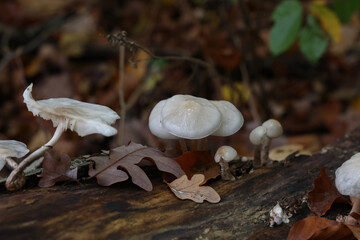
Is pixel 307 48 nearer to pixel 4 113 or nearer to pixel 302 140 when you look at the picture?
pixel 302 140

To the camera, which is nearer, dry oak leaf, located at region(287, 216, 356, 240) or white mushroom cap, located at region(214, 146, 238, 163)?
dry oak leaf, located at region(287, 216, 356, 240)

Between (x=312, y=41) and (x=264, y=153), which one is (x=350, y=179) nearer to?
(x=264, y=153)

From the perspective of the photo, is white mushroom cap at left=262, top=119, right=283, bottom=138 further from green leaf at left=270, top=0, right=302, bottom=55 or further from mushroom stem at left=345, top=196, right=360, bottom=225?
green leaf at left=270, top=0, right=302, bottom=55

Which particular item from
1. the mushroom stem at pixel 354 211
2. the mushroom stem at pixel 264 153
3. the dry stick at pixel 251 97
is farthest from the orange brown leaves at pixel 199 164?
the dry stick at pixel 251 97

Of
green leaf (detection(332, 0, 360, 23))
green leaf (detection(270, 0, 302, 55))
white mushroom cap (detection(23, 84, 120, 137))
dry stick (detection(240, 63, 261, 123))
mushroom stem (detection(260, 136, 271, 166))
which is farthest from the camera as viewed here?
dry stick (detection(240, 63, 261, 123))

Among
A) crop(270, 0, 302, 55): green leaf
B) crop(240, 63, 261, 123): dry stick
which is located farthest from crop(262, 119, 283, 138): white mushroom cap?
crop(240, 63, 261, 123): dry stick

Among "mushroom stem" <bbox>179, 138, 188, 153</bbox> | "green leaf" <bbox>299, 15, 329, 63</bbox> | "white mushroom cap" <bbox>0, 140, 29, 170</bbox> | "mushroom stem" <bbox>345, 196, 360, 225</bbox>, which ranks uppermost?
"green leaf" <bbox>299, 15, 329, 63</bbox>

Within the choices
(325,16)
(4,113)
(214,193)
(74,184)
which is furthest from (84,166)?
(4,113)

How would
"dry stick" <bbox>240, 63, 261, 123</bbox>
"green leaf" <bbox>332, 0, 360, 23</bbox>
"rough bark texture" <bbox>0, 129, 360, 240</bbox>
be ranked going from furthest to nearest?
1. "dry stick" <bbox>240, 63, 261, 123</bbox>
2. "green leaf" <bbox>332, 0, 360, 23</bbox>
3. "rough bark texture" <bbox>0, 129, 360, 240</bbox>
